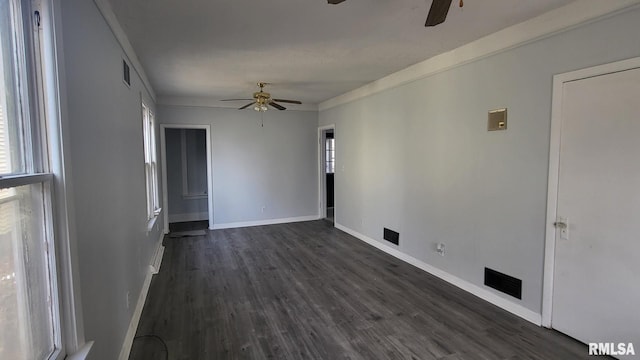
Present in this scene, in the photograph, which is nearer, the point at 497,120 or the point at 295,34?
the point at 295,34

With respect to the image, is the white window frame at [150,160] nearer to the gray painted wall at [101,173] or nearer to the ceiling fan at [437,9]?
the gray painted wall at [101,173]

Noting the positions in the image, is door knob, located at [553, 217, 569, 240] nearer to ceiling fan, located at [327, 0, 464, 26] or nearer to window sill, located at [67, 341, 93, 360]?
ceiling fan, located at [327, 0, 464, 26]

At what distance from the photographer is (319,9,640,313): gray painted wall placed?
2.71 metres

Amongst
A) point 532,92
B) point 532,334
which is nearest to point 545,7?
point 532,92

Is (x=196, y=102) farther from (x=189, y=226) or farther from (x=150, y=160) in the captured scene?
(x=189, y=226)

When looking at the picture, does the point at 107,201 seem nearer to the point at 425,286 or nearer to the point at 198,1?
the point at 198,1

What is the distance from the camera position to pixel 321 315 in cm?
308

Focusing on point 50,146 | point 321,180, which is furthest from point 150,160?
point 50,146

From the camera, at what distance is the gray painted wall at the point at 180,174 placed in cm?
738

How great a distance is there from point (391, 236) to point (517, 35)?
2941mm

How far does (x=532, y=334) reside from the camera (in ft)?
8.79

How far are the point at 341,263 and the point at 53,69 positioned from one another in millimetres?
3845

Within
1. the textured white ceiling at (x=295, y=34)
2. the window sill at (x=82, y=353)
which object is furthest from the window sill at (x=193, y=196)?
the window sill at (x=82, y=353)

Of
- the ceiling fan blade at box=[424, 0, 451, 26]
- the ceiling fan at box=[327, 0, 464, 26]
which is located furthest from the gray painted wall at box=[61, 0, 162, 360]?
the ceiling fan blade at box=[424, 0, 451, 26]
